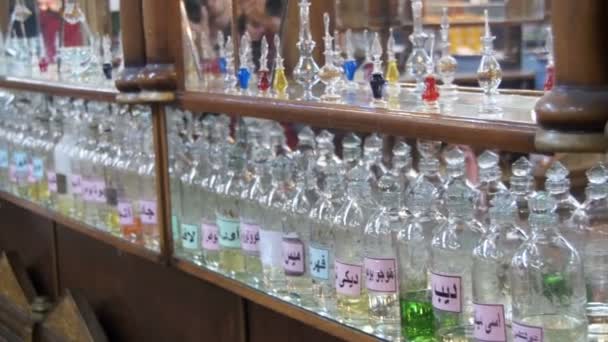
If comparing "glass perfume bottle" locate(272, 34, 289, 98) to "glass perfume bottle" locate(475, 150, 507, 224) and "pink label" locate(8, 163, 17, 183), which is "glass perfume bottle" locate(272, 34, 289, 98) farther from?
"pink label" locate(8, 163, 17, 183)

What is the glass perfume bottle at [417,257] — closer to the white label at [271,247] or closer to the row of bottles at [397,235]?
the row of bottles at [397,235]

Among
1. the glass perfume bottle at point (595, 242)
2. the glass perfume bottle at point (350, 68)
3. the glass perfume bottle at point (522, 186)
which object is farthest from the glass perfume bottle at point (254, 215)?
the glass perfume bottle at point (595, 242)

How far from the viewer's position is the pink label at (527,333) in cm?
118

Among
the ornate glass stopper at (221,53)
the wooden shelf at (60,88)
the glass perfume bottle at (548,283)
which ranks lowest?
the glass perfume bottle at (548,283)

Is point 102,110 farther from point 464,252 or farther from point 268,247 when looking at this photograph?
point 464,252

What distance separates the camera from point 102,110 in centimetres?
250

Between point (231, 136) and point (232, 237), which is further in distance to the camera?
point (231, 136)

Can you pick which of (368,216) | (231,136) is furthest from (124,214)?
(368,216)

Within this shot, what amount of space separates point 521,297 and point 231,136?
106 centimetres

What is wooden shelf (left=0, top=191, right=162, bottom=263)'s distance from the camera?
6.91ft

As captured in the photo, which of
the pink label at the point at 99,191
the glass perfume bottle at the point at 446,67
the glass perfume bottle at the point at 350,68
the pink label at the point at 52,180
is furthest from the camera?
the pink label at the point at 52,180

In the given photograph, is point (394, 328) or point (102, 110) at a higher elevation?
point (102, 110)

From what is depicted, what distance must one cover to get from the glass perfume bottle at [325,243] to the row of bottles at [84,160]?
593mm

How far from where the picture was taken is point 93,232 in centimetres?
234
